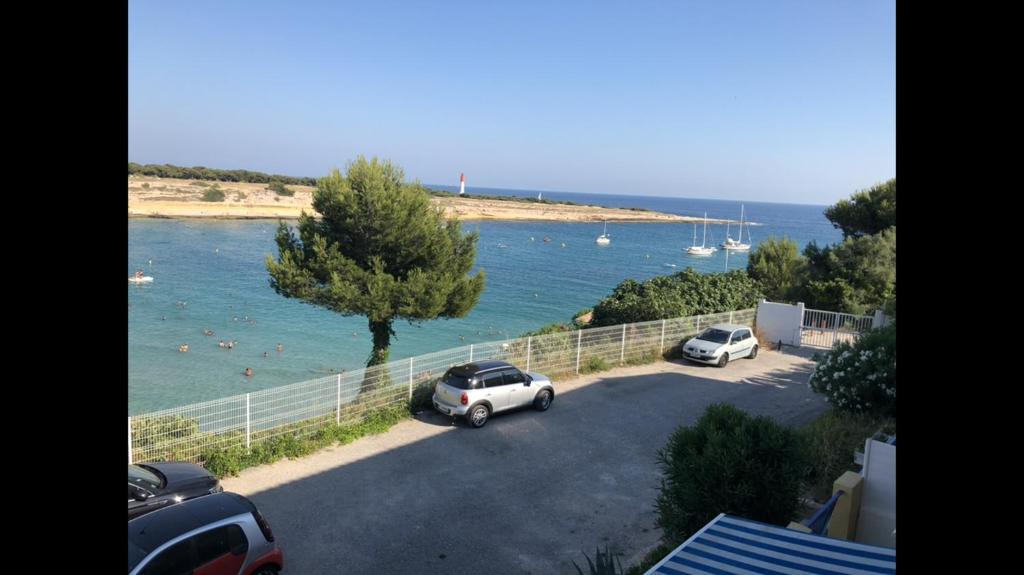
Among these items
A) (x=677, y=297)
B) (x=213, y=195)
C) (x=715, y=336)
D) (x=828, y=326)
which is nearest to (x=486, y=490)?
(x=715, y=336)

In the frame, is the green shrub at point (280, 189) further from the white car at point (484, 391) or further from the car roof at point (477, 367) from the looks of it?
the white car at point (484, 391)

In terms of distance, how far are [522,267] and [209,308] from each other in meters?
35.1

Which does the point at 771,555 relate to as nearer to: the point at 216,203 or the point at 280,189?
the point at 216,203

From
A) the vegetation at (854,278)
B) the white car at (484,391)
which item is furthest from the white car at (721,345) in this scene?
the white car at (484,391)

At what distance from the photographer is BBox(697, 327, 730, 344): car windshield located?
2027 cm

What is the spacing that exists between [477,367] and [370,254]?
5.09 meters

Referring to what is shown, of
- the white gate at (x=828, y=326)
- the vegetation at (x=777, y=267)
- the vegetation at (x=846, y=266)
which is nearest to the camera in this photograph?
the white gate at (x=828, y=326)

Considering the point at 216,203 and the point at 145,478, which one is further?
the point at 216,203

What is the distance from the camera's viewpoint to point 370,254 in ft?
56.7

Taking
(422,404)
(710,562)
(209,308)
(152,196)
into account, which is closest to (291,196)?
(152,196)

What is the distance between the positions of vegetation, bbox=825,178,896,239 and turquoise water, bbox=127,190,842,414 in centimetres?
1647

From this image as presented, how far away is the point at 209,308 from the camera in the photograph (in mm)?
38062

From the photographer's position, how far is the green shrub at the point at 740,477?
7.71 meters

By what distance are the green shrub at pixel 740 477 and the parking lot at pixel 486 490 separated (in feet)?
4.24
